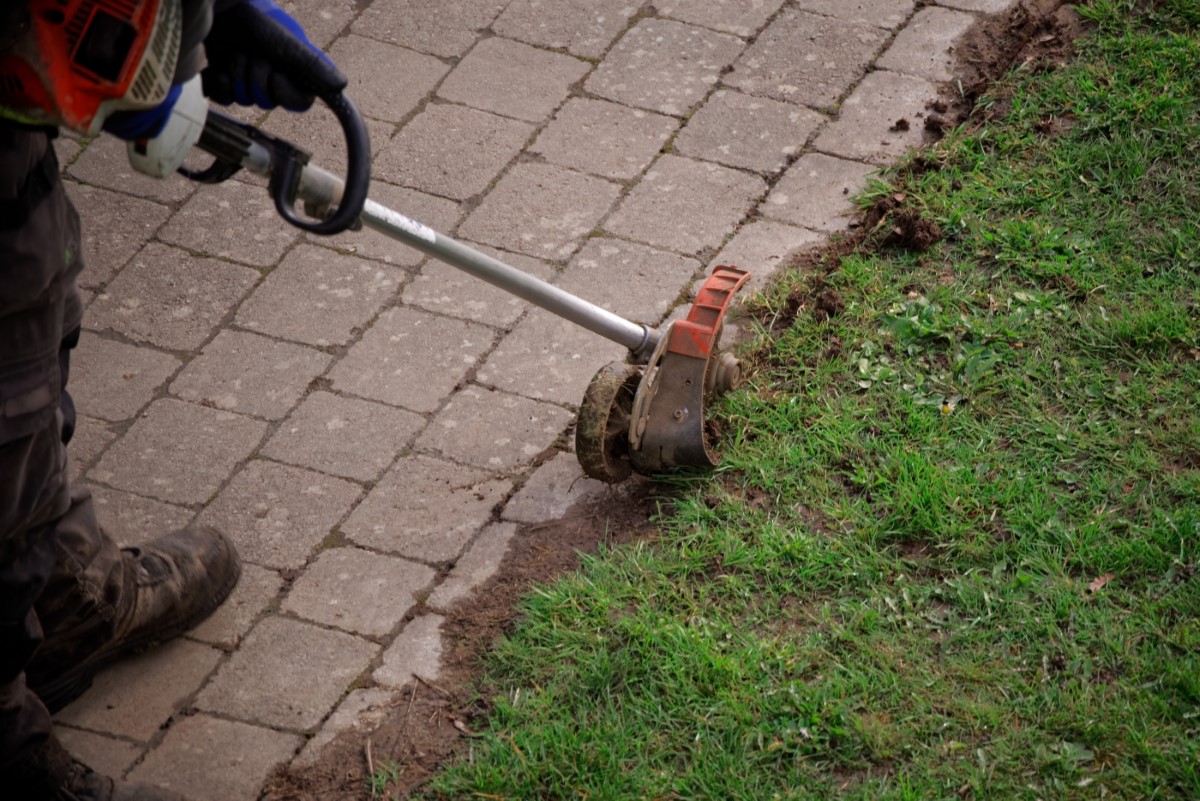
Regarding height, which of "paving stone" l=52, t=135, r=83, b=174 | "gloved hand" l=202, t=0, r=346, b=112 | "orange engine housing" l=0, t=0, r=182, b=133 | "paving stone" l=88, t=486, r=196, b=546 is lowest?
"paving stone" l=88, t=486, r=196, b=546

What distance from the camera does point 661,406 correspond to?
11.7 feet

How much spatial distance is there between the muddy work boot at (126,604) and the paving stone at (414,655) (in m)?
0.51

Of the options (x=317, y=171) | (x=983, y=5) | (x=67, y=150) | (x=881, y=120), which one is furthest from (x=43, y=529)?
(x=983, y=5)

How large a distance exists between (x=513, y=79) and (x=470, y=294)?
3.77 ft

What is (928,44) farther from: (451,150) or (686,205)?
(451,150)

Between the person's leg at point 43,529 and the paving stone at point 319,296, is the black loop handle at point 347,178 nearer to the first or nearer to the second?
the person's leg at point 43,529

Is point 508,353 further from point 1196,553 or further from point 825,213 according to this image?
point 1196,553

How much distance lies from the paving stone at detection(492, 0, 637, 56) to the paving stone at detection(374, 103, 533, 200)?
0.51m

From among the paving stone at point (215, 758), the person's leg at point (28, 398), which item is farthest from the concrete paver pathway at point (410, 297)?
the person's leg at point (28, 398)

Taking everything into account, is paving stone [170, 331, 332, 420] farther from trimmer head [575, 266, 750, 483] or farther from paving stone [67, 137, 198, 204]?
trimmer head [575, 266, 750, 483]

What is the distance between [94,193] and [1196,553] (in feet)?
12.3

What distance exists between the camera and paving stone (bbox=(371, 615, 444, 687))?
130 inches

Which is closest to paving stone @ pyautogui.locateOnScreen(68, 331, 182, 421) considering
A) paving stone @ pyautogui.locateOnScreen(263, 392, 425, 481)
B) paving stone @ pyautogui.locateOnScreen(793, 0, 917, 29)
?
paving stone @ pyautogui.locateOnScreen(263, 392, 425, 481)

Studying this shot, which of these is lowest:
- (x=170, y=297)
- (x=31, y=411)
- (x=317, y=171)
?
(x=170, y=297)
